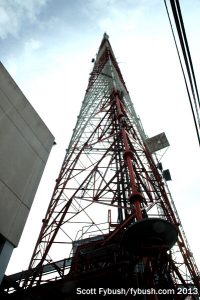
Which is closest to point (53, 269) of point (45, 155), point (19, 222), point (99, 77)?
point (19, 222)

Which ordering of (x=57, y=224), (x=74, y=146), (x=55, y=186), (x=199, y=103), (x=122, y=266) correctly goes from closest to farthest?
1. (x=199, y=103)
2. (x=122, y=266)
3. (x=57, y=224)
4. (x=55, y=186)
5. (x=74, y=146)

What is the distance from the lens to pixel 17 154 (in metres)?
7.35

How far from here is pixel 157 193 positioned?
1006 cm

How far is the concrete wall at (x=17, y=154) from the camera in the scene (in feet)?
20.6

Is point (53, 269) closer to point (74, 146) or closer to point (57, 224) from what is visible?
point (57, 224)

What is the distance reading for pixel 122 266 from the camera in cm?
591

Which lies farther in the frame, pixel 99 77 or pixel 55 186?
pixel 99 77

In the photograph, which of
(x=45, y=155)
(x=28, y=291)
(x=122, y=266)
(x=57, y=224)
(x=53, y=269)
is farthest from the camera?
(x=57, y=224)

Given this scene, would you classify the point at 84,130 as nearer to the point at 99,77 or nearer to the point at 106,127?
the point at 106,127

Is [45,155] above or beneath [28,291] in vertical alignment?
above

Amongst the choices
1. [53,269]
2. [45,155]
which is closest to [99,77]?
[45,155]

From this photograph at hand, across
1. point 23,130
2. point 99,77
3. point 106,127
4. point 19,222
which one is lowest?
point 19,222

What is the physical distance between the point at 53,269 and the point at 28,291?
144 centimetres

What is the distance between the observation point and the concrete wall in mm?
6285
